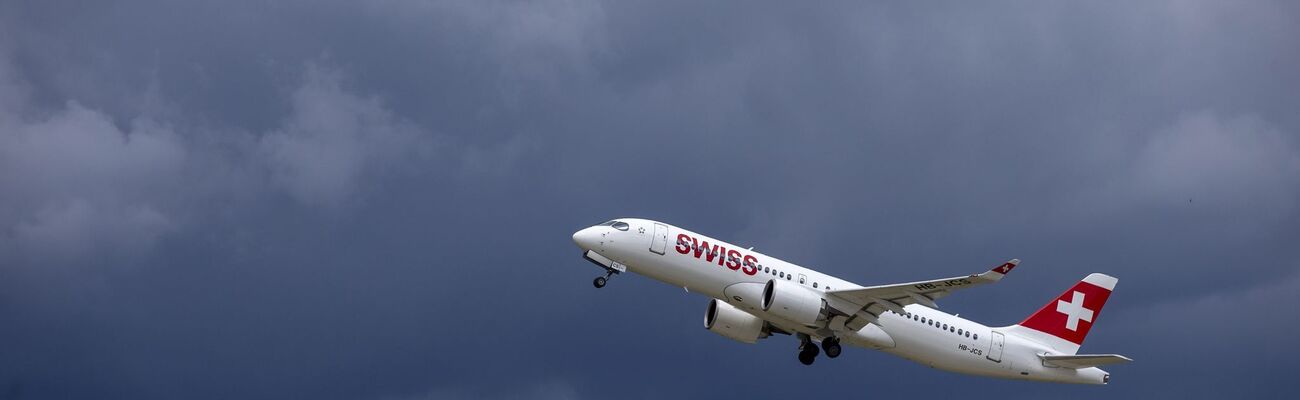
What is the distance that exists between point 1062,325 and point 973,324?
566 centimetres

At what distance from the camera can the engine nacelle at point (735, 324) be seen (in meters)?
70.1

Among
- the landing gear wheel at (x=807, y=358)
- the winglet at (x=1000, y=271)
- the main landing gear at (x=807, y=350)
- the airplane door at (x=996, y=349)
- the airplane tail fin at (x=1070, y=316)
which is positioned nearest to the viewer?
the winglet at (x=1000, y=271)

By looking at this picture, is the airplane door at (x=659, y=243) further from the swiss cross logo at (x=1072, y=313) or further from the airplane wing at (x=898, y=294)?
the swiss cross logo at (x=1072, y=313)

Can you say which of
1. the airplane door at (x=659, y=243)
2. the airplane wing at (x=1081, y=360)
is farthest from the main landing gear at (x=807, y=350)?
the airplane wing at (x=1081, y=360)

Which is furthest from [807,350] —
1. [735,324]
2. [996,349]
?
[996,349]

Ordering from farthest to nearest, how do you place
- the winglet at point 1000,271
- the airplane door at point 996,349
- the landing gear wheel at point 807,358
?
the airplane door at point 996,349
the landing gear wheel at point 807,358
the winglet at point 1000,271

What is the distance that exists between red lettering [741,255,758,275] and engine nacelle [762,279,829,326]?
78 centimetres

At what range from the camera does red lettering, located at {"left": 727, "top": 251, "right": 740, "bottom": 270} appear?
208 feet

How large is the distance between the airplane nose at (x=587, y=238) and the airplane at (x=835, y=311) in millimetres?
41

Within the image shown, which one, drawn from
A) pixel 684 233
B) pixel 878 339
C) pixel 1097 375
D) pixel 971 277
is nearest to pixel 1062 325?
pixel 1097 375

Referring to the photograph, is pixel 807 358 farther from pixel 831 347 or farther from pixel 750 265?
pixel 750 265

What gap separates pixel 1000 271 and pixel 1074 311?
18.0 m

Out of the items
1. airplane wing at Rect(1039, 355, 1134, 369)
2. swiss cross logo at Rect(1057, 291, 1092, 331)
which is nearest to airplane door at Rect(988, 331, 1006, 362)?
airplane wing at Rect(1039, 355, 1134, 369)

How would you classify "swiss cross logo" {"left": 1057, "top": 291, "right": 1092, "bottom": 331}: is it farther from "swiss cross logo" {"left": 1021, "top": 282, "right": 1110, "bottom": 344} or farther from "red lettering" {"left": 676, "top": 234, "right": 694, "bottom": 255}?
"red lettering" {"left": 676, "top": 234, "right": 694, "bottom": 255}
